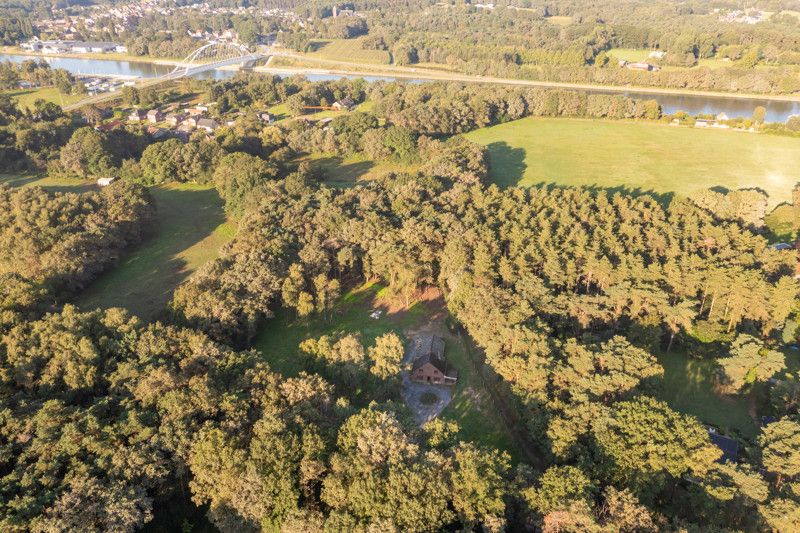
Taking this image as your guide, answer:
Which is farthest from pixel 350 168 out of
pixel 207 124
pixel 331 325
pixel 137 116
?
pixel 137 116

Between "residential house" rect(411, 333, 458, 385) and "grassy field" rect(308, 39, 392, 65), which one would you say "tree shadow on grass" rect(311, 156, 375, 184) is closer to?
"residential house" rect(411, 333, 458, 385)

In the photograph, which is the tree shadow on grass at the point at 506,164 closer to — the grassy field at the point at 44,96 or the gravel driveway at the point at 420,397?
the gravel driveway at the point at 420,397

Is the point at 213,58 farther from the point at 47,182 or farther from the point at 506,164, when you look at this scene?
the point at 506,164

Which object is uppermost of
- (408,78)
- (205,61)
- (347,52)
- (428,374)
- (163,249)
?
(347,52)

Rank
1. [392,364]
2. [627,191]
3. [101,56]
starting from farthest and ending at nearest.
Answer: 1. [101,56]
2. [627,191]
3. [392,364]

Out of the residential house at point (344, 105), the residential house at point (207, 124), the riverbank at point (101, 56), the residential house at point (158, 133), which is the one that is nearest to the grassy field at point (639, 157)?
the residential house at point (344, 105)
